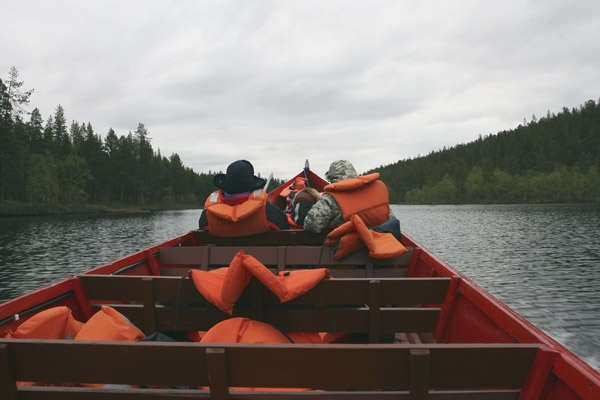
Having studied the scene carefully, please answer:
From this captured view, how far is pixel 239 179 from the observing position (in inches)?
221

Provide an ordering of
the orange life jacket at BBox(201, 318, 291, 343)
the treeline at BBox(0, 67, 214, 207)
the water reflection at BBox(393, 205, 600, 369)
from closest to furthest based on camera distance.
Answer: the orange life jacket at BBox(201, 318, 291, 343) → the water reflection at BBox(393, 205, 600, 369) → the treeline at BBox(0, 67, 214, 207)

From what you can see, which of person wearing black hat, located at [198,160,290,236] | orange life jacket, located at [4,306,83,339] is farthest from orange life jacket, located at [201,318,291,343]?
person wearing black hat, located at [198,160,290,236]

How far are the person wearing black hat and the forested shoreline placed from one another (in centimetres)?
6108

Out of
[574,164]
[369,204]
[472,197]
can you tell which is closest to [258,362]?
[369,204]

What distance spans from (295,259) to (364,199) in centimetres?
138

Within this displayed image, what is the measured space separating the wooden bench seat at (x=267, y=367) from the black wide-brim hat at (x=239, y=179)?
377 centimetres

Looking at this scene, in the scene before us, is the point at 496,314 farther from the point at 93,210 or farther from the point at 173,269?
the point at 93,210

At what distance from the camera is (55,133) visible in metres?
92.7

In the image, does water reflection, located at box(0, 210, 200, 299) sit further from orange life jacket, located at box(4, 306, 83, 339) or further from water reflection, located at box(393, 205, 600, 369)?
water reflection, located at box(393, 205, 600, 369)

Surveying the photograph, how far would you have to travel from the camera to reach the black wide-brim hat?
18.3 ft

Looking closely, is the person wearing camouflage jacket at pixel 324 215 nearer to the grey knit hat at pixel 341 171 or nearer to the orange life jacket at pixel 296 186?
the grey knit hat at pixel 341 171

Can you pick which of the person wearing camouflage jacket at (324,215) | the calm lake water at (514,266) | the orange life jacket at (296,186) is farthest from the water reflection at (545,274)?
the orange life jacket at (296,186)

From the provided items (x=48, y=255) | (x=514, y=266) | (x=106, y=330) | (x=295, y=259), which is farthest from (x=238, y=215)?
(x=48, y=255)

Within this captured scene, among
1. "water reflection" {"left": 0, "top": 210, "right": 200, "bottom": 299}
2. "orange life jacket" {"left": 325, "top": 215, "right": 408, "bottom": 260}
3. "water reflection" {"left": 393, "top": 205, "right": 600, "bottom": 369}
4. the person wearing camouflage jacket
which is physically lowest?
"water reflection" {"left": 393, "top": 205, "right": 600, "bottom": 369}
